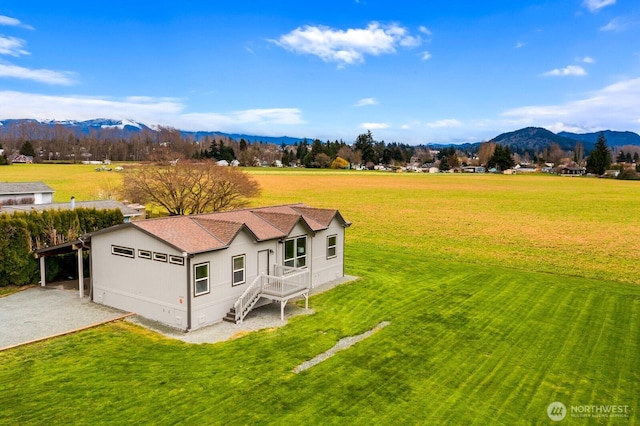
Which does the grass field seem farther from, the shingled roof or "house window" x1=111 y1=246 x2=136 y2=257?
the shingled roof

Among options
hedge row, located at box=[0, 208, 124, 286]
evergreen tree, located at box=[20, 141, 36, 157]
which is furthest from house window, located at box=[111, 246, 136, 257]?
evergreen tree, located at box=[20, 141, 36, 157]

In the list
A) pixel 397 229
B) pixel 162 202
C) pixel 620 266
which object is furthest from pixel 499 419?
pixel 162 202

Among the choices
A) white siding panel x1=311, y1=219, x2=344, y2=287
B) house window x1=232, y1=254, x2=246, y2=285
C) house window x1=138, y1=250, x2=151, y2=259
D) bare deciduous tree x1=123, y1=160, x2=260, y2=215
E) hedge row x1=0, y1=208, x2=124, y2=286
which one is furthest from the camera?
bare deciduous tree x1=123, y1=160, x2=260, y2=215

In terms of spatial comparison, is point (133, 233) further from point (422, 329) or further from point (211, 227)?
point (422, 329)

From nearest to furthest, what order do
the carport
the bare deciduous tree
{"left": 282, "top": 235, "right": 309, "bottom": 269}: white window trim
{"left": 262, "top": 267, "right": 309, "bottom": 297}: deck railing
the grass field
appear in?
the grass field < {"left": 262, "top": 267, "right": 309, "bottom": 297}: deck railing < the carport < {"left": 282, "top": 235, "right": 309, "bottom": 269}: white window trim < the bare deciduous tree

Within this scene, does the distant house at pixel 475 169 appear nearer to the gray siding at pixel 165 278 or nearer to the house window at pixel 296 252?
the house window at pixel 296 252

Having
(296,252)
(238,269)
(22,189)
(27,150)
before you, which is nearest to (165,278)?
(238,269)
